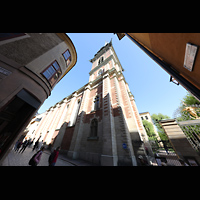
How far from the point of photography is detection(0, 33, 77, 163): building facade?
3842 mm

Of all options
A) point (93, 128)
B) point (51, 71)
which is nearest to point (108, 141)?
point (93, 128)

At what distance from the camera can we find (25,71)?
14.9 feet

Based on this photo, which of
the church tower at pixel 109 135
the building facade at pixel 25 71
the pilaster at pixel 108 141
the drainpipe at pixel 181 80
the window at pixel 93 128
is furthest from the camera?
the window at pixel 93 128

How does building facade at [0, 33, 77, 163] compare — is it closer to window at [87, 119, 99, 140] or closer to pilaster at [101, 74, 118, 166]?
Result: window at [87, 119, 99, 140]

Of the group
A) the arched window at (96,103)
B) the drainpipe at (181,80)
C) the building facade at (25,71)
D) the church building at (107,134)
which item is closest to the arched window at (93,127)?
the church building at (107,134)

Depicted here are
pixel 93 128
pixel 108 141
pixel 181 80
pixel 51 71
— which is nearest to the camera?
pixel 181 80

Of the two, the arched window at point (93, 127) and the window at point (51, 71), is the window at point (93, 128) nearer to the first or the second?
the arched window at point (93, 127)

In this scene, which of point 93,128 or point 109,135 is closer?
point 109,135

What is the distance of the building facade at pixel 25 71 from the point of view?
12.6 ft

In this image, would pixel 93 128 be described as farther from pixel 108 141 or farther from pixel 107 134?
pixel 108 141
